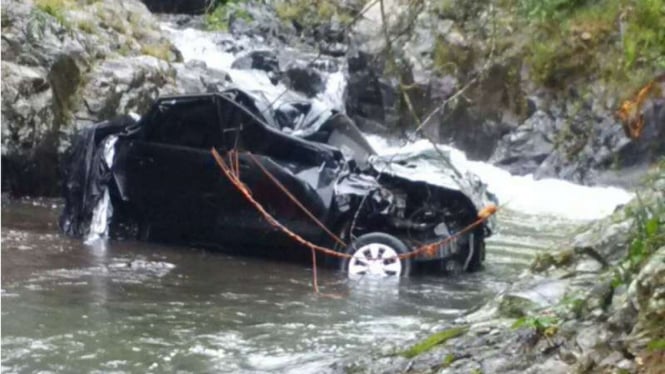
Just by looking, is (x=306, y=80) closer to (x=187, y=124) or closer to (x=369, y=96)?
(x=369, y=96)

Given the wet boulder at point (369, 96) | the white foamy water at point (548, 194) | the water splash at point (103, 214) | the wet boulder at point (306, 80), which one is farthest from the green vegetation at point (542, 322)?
the wet boulder at point (369, 96)

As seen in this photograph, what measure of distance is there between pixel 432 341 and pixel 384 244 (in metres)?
3.92

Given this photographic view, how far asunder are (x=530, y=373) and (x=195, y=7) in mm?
26550

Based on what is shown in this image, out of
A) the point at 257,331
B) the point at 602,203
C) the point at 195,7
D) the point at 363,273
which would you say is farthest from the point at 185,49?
the point at 257,331

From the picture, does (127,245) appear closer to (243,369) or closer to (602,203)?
(243,369)

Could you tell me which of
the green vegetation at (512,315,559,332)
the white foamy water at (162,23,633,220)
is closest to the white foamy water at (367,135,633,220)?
the white foamy water at (162,23,633,220)

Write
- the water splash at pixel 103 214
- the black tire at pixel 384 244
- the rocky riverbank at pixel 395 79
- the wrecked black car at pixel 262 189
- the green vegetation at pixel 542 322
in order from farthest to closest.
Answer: the rocky riverbank at pixel 395 79 < the water splash at pixel 103 214 < the wrecked black car at pixel 262 189 < the black tire at pixel 384 244 < the green vegetation at pixel 542 322

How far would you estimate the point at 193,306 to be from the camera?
7.62 meters

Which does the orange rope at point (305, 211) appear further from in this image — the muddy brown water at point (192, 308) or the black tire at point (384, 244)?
the muddy brown water at point (192, 308)

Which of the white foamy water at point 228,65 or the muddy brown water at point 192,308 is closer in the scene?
the muddy brown water at point 192,308

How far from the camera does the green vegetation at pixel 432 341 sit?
204 inches

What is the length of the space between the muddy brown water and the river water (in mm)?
10

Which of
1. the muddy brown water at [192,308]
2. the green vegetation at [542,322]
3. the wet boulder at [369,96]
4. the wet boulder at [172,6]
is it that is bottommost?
the muddy brown water at [192,308]

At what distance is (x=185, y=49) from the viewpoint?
23.8 m
